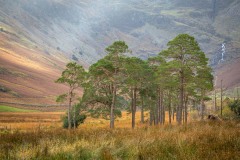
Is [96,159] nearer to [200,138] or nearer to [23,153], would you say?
[23,153]

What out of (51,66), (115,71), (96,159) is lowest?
(96,159)

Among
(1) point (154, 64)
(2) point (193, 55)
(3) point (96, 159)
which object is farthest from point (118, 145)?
(1) point (154, 64)

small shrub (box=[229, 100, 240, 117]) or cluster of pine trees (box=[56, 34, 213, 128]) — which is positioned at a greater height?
cluster of pine trees (box=[56, 34, 213, 128])

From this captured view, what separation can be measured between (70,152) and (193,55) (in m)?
23.2

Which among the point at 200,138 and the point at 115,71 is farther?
the point at 115,71

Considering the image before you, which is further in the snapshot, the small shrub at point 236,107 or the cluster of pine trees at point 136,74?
the small shrub at point 236,107

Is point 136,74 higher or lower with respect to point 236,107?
higher

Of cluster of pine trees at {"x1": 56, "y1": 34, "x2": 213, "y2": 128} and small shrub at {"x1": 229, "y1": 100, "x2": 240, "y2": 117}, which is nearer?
cluster of pine trees at {"x1": 56, "y1": 34, "x2": 213, "y2": 128}

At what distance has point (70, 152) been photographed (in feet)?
25.7

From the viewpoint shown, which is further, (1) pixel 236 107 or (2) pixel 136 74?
(1) pixel 236 107

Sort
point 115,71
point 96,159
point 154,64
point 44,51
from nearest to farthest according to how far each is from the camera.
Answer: point 96,159 < point 115,71 < point 154,64 < point 44,51

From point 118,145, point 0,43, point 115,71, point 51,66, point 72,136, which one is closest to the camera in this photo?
point 118,145

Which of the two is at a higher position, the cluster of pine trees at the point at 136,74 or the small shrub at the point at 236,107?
the cluster of pine trees at the point at 136,74

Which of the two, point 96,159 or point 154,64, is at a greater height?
point 154,64
